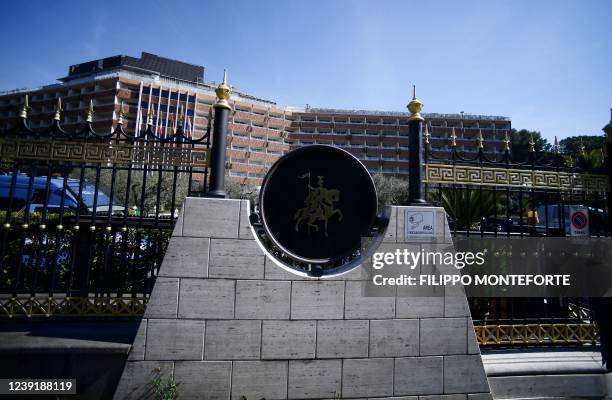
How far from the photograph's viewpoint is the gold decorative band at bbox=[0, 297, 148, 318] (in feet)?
17.2

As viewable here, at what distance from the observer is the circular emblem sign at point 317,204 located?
16.7 feet

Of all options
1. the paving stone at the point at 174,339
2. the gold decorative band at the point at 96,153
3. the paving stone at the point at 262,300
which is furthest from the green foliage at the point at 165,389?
the gold decorative band at the point at 96,153

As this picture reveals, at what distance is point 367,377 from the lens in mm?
4820

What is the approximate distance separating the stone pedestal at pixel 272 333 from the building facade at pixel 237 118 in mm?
49634

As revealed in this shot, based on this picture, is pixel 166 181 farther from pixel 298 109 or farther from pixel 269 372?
pixel 298 109

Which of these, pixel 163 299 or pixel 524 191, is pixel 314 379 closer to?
pixel 163 299

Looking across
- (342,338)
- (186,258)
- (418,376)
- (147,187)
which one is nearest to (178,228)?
(186,258)

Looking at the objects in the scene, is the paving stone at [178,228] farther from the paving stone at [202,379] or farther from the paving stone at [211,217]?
the paving stone at [202,379]

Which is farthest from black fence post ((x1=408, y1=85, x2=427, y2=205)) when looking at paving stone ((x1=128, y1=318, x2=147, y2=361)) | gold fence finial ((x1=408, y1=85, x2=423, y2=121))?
paving stone ((x1=128, y1=318, x2=147, y2=361))

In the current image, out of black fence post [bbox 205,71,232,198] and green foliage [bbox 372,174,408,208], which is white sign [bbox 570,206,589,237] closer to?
black fence post [bbox 205,71,232,198]

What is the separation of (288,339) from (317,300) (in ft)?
2.30

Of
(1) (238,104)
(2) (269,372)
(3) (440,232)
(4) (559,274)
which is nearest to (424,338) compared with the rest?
(3) (440,232)

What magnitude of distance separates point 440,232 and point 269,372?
3442mm

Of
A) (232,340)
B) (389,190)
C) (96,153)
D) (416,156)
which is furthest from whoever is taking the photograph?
(389,190)
